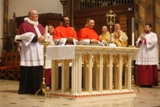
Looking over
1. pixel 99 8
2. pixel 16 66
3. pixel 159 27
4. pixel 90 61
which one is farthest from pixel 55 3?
pixel 90 61

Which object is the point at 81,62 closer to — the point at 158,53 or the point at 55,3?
the point at 158,53

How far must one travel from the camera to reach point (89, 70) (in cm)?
810

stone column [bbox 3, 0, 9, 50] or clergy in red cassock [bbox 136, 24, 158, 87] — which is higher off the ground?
stone column [bbox 3, 0, 9, 50]

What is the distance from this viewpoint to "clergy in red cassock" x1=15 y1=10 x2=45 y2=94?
8.97 m

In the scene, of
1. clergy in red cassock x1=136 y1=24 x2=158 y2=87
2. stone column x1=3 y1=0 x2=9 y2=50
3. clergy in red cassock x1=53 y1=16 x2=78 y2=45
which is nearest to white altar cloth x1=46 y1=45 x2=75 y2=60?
clergy in red cassock x1=53 y1=16 x2=78 y2=45

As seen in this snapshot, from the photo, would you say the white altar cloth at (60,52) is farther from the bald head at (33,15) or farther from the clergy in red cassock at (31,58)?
the bald head at (33,15)

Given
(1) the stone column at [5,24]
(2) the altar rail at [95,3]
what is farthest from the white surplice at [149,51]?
(1) the stone column at [5,24]

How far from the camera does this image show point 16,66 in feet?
51.7

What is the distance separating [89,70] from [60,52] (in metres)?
0.72

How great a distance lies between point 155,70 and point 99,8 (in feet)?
12.7

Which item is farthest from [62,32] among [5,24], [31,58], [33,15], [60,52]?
[5,24]

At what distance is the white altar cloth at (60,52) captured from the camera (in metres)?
7.72

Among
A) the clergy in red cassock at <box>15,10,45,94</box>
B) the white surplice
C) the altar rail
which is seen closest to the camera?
the clergy in red cassock at <box>15,10,45,94</box>

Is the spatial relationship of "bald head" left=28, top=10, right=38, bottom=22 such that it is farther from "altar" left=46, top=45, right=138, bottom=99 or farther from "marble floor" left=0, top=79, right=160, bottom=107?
"marble floor" left=0, top=79, right=160, bottom=107
